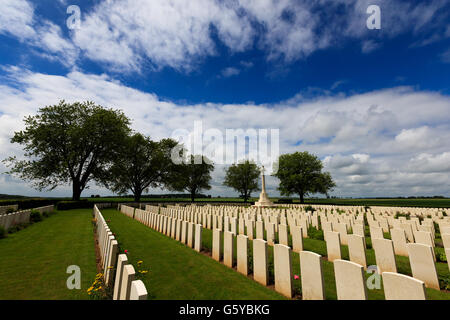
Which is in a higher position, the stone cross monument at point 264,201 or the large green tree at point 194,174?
the large green tree at point 194,174

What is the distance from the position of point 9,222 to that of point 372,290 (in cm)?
1338

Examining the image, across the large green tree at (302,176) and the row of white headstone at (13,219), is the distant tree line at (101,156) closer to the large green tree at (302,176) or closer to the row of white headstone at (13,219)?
the large green tree at (302,176)

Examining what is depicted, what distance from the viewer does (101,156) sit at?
27734 mm

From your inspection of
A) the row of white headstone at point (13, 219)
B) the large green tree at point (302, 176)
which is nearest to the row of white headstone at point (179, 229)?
the row of white headstone at point (13, 219)

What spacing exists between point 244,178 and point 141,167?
23.9 metres

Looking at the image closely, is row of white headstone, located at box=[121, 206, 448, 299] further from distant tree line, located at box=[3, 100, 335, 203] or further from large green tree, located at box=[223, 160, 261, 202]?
large green tree, located at box=[223, 160, 261, 202]

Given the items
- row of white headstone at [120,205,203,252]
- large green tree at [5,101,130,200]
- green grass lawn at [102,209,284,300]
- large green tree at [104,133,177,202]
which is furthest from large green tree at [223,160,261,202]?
green grass lawn at [102,209,284,300]

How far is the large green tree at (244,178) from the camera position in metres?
49.3

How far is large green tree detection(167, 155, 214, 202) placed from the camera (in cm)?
3959

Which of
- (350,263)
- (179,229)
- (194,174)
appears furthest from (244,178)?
(350,263)

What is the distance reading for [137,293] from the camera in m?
1.86

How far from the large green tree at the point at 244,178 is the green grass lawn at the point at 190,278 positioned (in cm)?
4331
